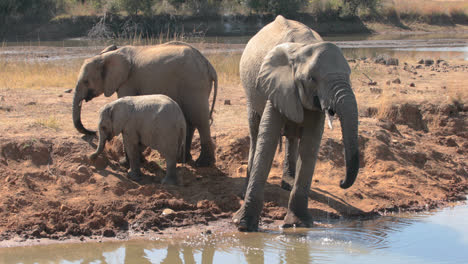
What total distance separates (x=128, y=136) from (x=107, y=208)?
1.08m

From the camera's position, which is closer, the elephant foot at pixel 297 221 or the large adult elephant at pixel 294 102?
the large adult elephant at pixel 294 102

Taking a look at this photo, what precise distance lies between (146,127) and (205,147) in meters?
1.19

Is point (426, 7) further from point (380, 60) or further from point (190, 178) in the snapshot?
point (190, 178)

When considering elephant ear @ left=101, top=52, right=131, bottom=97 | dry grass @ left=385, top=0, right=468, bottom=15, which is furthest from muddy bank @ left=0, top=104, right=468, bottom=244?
dry grass @ left=385, top=0, right=468, bottom=15

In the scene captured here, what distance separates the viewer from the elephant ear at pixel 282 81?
6.59 m

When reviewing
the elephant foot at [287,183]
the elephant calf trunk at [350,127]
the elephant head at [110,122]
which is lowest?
the elephant foot at [287,183]

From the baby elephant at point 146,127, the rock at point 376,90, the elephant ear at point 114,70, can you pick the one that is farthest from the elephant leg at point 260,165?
the rock at point 376,90

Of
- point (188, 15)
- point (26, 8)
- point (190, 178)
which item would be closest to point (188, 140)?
point (190, 178)

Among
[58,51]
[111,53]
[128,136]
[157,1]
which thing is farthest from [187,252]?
[157,1]

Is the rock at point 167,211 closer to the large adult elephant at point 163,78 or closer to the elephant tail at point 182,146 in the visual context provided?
the elephant tail at point 182,146

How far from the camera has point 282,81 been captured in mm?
6707

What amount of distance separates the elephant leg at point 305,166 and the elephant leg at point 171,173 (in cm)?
157

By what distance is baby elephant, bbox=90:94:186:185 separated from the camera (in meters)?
8.01

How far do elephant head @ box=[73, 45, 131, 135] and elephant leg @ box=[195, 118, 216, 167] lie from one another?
133 cm
